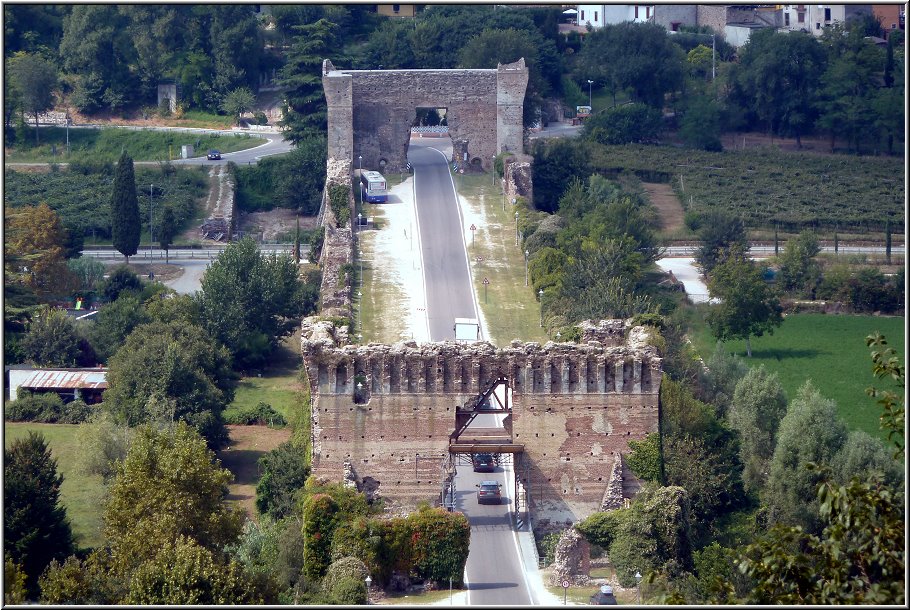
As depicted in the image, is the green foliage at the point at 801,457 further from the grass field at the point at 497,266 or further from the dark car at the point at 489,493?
the dark car at the point at 489,493

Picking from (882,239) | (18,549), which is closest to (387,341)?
(18,549)

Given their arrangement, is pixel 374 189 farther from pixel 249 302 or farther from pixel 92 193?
pixel 92 193

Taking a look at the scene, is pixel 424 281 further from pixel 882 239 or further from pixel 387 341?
pixel 882 239

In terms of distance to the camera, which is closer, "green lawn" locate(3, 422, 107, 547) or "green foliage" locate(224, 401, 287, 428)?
"green lawn" locate(3, 422, 107, 547)

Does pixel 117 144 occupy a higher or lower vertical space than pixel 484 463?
higher

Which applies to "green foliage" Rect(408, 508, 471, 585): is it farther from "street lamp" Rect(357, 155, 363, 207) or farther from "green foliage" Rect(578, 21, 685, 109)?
"green foliage" Rect(578, 21, 685, 109)

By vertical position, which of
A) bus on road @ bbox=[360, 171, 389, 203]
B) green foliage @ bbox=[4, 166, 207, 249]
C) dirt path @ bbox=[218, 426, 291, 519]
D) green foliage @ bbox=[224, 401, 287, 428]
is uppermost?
bus on road @ bbox=[360, 171, 389, 203]

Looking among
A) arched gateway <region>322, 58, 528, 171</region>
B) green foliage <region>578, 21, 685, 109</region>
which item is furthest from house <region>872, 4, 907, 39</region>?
arched gateway <region>322, 58, 528, 171</region>

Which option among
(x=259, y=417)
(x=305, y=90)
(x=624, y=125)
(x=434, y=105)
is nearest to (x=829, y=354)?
(x=434, y=105)
